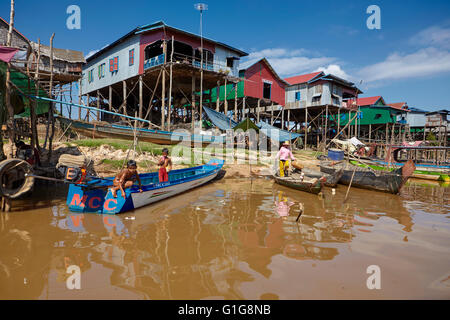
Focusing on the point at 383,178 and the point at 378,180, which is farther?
the point at 378,180

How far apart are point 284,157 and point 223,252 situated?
7244 mm

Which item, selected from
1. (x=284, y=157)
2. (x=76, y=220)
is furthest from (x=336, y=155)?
(x=76, y=220)

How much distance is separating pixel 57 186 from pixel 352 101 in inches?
1288

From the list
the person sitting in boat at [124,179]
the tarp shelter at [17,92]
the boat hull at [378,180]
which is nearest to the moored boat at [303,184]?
the boat hull at [378,180]

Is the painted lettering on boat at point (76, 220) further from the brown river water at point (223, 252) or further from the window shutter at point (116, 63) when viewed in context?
the window shutter at point (116, 63)

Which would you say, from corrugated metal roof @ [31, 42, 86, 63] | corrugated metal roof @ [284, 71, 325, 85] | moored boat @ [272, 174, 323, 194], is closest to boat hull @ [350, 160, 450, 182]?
moored boat @ [272, 174, 323, 194]

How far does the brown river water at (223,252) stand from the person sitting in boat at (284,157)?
359 cm

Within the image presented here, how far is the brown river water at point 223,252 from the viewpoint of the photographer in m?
3.16

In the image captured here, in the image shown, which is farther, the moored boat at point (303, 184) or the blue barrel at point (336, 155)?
the blue barrel at point (336, 155)

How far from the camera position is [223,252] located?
13.9 feet

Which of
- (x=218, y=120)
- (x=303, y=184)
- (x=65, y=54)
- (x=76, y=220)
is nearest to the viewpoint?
(x=76, y=220)

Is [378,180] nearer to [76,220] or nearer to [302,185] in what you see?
[302,185]

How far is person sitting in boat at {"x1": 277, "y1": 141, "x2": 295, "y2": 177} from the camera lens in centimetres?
1059
